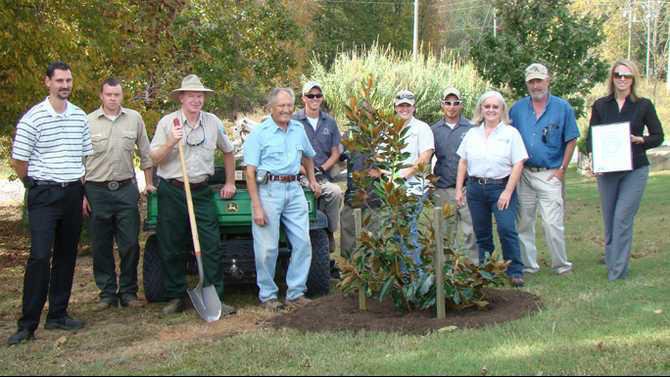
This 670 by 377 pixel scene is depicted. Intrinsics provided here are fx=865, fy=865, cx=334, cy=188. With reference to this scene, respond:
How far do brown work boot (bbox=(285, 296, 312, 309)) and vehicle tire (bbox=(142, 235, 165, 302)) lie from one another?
122 cm

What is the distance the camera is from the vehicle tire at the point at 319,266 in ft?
25.4

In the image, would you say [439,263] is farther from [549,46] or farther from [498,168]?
[549,46]

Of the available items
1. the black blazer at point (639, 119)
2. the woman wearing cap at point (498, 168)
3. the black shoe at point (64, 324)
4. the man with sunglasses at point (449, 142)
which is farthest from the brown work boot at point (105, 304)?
the black blazer at point (639, 119)

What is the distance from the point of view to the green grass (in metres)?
5.10

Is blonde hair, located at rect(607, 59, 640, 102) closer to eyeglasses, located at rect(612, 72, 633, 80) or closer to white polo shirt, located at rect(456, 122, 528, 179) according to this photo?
eyeglasses, located at rect(612, 72, 633, 80)

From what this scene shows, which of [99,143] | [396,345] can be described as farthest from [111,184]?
[396,345]

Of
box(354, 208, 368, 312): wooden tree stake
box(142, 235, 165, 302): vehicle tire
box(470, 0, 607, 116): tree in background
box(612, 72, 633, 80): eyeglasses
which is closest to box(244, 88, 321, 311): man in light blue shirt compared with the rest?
box(354, 208, 368, 312): wooden tree stake

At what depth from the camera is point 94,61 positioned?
1049 centimetres

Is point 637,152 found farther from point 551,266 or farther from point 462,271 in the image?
point 462,271

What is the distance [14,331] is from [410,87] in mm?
19554

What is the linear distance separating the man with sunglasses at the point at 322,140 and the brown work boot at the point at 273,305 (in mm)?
1230

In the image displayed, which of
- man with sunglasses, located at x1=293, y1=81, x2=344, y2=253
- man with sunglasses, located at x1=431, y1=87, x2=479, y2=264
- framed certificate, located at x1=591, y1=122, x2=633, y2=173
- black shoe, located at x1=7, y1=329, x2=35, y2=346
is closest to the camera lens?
black shoe, located at x1=7, y1=329, x2=35, y2=346

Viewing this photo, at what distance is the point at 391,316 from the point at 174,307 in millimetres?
1948

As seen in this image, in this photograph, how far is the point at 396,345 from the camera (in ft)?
18.4
